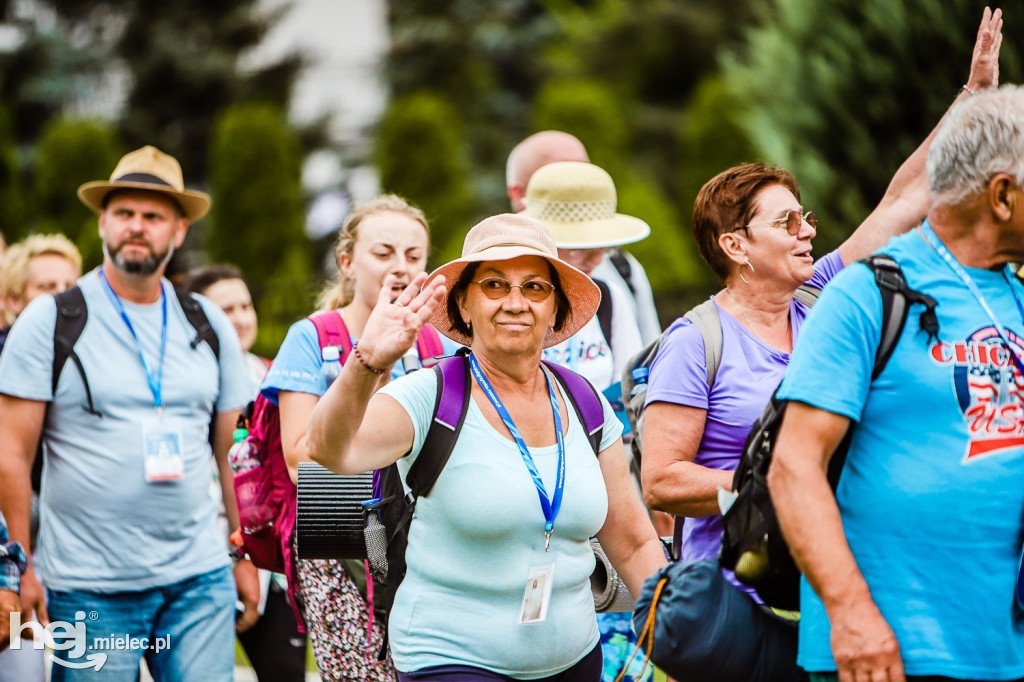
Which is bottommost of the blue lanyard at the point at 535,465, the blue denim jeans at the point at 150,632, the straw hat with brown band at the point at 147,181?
the blue denim jeans at the point at 150,632

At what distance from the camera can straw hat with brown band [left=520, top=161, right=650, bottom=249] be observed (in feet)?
16.3

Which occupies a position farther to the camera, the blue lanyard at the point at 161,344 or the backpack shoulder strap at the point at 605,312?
the backpack shoulder strap at the point at 605,312

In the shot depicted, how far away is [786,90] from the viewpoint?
1141 cm

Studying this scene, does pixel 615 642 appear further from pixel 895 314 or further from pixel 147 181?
pixel 147 181

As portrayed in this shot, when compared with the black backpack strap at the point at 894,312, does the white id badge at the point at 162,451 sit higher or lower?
lower

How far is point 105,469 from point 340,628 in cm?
124

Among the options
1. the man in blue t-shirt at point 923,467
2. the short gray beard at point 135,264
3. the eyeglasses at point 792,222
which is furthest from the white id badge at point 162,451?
the man in blue t-shirt at point 923,467

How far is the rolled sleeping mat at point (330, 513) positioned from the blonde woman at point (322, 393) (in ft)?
0.58

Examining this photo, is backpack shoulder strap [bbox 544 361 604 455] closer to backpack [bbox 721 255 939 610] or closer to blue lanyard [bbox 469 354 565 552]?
blue lanyard [bbox 469 354 565 552]

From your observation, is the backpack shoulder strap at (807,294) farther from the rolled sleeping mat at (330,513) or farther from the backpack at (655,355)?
the rolled sleeping mat at (330,513)

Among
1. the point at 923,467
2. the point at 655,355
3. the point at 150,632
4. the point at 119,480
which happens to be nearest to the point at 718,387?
the point at 655,355

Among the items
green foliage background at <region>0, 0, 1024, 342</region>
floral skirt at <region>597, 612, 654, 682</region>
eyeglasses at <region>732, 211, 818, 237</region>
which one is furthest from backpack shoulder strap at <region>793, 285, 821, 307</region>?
green foliage background at <region>0, 0, 1024, 342</region>

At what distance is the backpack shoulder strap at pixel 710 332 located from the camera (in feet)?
10.7

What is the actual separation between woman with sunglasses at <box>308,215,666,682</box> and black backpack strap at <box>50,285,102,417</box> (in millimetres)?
1954
